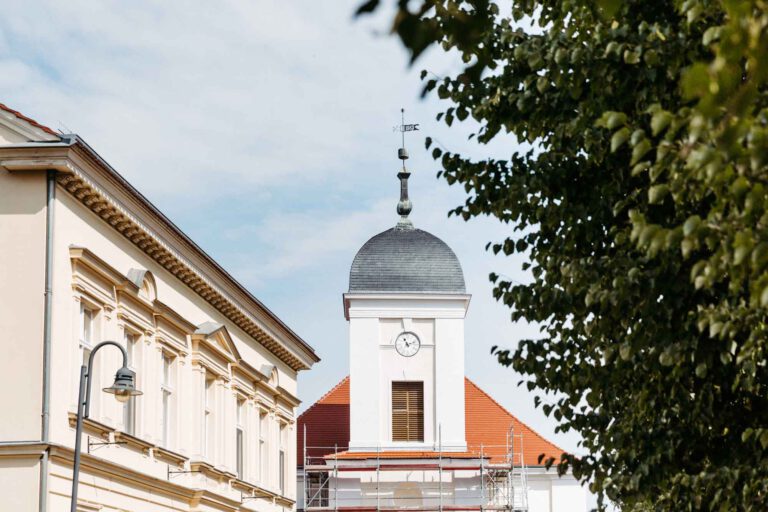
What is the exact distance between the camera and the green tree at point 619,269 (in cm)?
1087

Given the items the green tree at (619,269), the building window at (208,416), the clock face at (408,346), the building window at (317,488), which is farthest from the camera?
the clock face at (408,346)

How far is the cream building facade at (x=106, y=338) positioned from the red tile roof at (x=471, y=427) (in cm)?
2232

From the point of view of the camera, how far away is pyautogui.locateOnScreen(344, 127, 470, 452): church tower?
1929 inches

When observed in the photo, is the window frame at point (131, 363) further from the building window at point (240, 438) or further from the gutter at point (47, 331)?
the building window at point (240, 438)

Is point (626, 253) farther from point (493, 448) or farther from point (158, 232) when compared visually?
point (493, 448)

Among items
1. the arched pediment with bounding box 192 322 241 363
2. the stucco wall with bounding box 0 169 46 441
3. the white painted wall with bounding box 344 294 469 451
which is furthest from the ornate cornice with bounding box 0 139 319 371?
the white painted wall with bounding box 344 294 469 451

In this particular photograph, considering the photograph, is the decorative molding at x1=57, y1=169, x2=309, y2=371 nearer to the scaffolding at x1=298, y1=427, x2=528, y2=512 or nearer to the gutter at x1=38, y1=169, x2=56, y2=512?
the gutter at x1=38, y1=169, x2=56, y2=512

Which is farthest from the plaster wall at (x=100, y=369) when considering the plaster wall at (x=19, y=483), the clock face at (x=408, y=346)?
the clock face at (x=408, y=346)

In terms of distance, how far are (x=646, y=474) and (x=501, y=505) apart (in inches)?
1460

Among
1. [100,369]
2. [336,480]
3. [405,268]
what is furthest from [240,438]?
[405,268]

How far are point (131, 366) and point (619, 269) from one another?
13902 millimetres

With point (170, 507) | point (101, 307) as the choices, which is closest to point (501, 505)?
point (170, 507)

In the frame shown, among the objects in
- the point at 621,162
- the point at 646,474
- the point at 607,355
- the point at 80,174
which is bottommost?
the point at 646,474

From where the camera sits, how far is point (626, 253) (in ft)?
37.7
